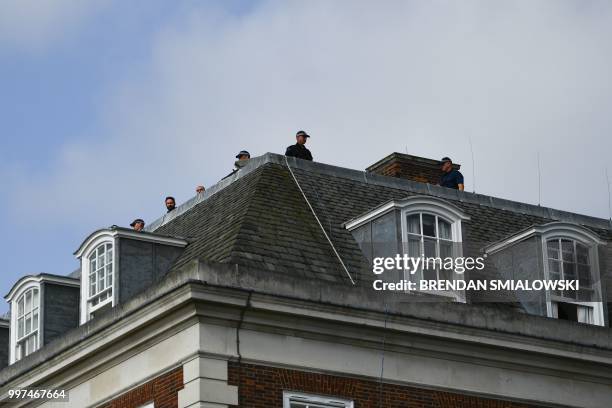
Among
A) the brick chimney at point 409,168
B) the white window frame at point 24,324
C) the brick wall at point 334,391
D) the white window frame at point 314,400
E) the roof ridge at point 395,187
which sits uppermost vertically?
the brick chimney at point 409,168

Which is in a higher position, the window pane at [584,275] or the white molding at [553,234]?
the white molding at [553,234]

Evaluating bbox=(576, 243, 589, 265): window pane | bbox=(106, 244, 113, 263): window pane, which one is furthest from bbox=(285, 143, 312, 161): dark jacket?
bbox=(576, 243, 589, 265): window pane

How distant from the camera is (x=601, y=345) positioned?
92.8ft

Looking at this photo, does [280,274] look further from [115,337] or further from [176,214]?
[176,214]

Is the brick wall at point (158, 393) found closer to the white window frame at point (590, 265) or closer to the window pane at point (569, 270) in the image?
the white window frame at point (590, 265)

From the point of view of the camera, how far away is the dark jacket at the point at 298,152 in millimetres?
32312

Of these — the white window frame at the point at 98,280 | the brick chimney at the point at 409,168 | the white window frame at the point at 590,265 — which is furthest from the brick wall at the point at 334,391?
the brick chimney at the point at 409,168

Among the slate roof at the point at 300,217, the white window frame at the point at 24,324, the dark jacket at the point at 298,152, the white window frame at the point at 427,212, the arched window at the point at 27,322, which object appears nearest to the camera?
the slate roof at the point at 300,217

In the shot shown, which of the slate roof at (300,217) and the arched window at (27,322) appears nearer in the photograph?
the slate roof at (300,217)

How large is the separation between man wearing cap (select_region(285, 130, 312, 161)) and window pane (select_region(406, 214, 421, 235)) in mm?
4450

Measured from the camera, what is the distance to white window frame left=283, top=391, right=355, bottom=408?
82.4 feet

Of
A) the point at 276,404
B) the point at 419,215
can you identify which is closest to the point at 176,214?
the point at 419,215

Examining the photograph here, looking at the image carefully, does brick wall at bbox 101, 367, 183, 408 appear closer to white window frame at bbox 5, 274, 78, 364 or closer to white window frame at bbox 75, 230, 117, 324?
white window frame at bbox 75, 230, 117, 324

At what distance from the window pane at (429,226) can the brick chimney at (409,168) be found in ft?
19.0
